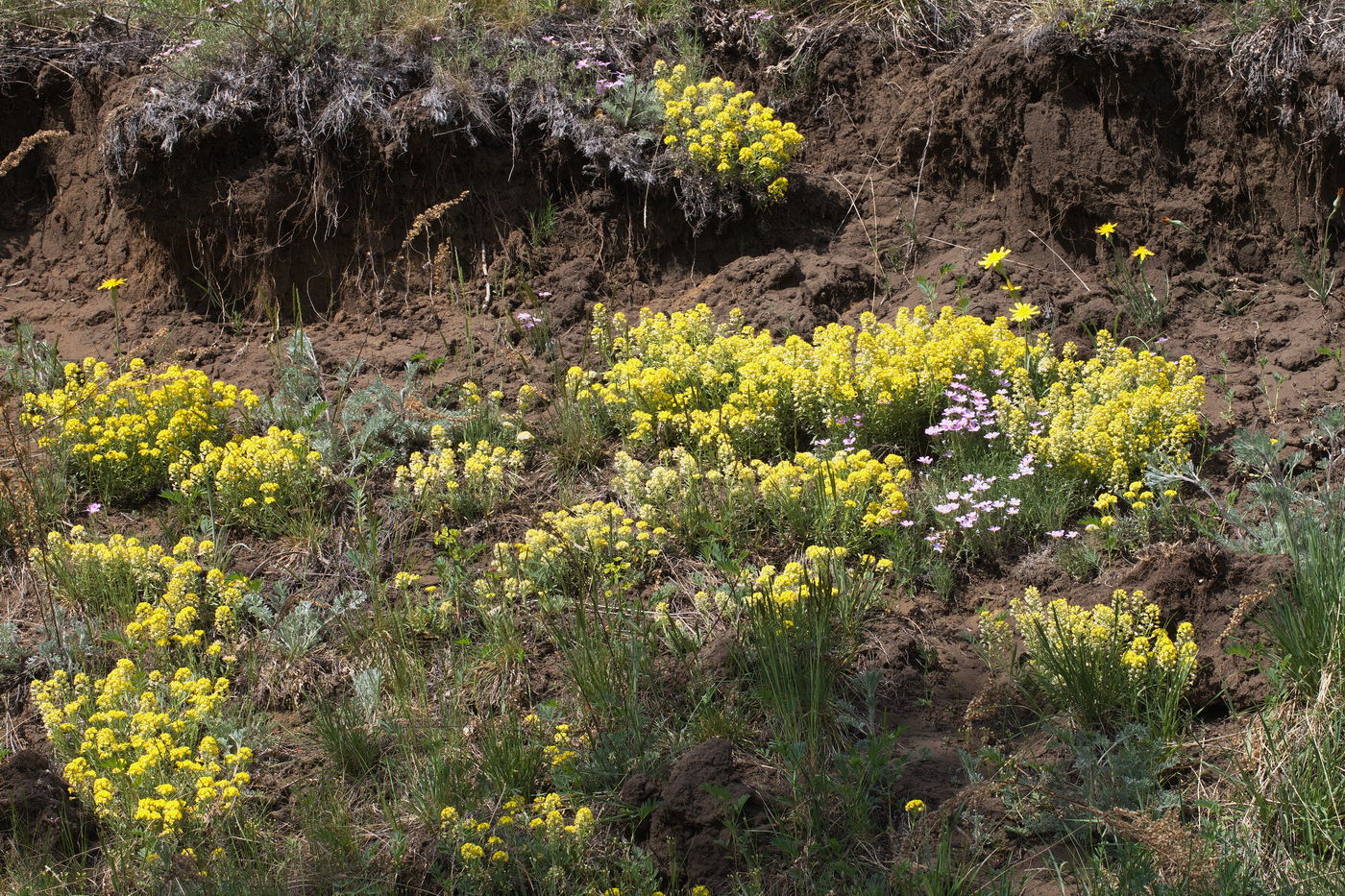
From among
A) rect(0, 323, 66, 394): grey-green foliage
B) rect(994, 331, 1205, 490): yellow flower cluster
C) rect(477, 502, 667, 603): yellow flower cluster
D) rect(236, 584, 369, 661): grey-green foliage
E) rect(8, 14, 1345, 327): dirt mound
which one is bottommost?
rect(236, 584, 369, 661): grey-green foliage

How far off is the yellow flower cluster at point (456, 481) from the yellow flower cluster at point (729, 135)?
2.33 meters

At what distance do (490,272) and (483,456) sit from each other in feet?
6.65

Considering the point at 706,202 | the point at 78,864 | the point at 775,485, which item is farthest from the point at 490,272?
the point at 78,864

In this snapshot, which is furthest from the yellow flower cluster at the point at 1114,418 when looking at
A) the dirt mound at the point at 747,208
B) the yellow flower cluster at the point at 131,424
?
the yellow flower cluster at the point at 131,424

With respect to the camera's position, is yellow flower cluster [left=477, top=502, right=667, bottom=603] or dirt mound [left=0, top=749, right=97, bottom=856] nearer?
dirt mound [left=0, top=749, right=97, bottom=856]

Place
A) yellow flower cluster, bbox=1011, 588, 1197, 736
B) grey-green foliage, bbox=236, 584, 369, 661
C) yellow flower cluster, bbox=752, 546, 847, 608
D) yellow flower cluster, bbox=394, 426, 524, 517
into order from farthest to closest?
yellow flower cluster, bbox=394, 426, 524, 517
grey-green foliage, bbox=236, 584, 369, 661
yellow flower cluster, bbox=752, 546, 847, 608
yellow flower cluster, bbox=1011, 588, 1197, 736

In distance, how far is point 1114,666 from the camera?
11.5ft

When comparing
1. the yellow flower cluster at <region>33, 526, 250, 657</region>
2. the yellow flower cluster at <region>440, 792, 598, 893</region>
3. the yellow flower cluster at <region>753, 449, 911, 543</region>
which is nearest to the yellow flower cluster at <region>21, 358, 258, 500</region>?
the yellow flower cluster at <region>33, 526, 250, 657</region>

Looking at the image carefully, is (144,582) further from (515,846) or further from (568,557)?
(515,846)

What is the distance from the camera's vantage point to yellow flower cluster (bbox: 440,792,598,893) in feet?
10.3

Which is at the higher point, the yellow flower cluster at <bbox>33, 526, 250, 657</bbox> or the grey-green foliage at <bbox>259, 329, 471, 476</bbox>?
the grey-green foliage at <bbox>259, 329, 471, 476</bbox>

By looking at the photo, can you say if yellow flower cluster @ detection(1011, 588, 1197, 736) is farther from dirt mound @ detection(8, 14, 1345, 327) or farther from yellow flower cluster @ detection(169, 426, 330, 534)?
yellow flower cluster @ detection(169, 426, 330, 534)

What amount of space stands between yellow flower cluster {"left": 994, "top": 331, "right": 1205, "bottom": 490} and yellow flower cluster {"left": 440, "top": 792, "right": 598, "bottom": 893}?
101 inches

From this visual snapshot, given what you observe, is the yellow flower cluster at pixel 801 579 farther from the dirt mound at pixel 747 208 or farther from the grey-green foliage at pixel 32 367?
the grey-green foliage at pixel 32 367
